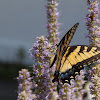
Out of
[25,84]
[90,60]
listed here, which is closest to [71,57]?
[90,60]

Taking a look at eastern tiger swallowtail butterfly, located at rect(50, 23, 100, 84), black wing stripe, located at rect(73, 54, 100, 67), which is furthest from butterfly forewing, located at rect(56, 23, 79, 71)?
black wing stripe, located at rect(73, 54, 100, 67)

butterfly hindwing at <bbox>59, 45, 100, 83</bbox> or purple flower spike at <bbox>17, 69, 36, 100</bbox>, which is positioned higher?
butterfly hindwing at <bbox>59, 45, 100, 83</bbox>

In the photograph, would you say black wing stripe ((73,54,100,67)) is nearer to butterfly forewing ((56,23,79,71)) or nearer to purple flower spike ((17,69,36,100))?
butterfly forewing ((56,23,79,71))

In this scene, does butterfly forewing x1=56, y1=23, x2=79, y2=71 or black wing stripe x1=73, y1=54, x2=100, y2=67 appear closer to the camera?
black wing stripe x1=73, y1=54, x2=100, y2=67

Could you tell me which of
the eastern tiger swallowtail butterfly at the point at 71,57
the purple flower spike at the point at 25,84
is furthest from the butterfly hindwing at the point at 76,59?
the purple flower spike at the point at 25,84

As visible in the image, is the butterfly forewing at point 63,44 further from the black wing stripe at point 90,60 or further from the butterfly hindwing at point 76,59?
the black wing stripe at point 90,60

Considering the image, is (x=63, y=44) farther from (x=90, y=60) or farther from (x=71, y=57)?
(x=90, y=60)

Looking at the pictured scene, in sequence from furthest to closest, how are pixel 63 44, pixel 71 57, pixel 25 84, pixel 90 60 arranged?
1. pixel 71 57
2. pixel 63 44
3. pixel 90 60
4. pixel 25 84

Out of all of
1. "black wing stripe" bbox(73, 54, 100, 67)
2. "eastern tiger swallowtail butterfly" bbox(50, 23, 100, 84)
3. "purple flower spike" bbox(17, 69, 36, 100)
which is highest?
"eastern tiger swallowtail butterfly" bbox(50, 23, 100, 84)

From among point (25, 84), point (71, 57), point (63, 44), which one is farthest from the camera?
point (71, 57)

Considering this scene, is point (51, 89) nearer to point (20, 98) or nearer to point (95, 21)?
point (20, 98)
